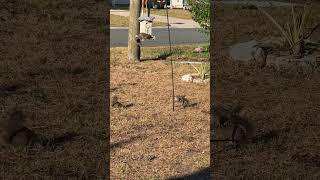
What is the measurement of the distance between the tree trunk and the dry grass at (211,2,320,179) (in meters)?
1.34

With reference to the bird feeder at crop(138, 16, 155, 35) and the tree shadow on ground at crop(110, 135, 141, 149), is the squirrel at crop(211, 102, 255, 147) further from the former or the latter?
the bird feeder at crop(138, 16, 155, 35)

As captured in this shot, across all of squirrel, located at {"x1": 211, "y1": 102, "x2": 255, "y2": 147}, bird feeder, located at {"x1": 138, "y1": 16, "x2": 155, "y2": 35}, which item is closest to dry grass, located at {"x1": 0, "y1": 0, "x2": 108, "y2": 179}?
bird feeder, located at {"x1": 138, "y1": 16, "x2": 155, "y2": 35}

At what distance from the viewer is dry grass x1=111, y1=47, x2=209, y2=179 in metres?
4.29

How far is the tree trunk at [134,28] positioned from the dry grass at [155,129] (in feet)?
2.87

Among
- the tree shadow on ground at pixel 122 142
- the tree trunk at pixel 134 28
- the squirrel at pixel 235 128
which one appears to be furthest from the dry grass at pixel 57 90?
the squirrel at pixel 235 128

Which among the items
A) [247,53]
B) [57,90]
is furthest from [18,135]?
[247,53]

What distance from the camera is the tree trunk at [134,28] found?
28.1 feet

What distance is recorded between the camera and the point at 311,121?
18.2ft

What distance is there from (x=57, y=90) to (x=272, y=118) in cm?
266

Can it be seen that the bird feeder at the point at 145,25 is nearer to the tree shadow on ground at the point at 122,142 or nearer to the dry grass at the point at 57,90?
the dry grass at the point at 57,90

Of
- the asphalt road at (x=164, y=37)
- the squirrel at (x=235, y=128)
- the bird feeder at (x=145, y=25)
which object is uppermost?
the bird feeder at (x=145, y=25)

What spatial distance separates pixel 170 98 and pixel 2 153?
102 inches

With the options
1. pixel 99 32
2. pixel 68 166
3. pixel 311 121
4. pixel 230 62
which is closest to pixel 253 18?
pixel 99 32

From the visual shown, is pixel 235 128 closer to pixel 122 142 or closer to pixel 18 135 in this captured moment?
pixel 122 142
